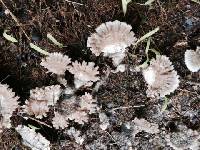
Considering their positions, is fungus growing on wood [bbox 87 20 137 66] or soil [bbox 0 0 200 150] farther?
soil [bbox 0 0 200 150]

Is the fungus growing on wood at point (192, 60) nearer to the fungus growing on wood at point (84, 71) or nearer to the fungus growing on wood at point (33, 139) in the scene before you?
the fungus growing on wood at point (84, 71)

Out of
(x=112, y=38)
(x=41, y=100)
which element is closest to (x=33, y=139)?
(x=41, y=100)

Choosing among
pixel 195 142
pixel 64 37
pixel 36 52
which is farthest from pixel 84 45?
pixel 195 142

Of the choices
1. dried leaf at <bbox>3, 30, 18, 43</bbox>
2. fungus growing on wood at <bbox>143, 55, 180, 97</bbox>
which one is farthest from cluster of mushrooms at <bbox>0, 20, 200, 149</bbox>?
dried leaf at <bbox>3, 30, 18, 43</bbox>

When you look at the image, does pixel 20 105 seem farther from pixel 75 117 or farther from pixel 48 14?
pixel 48 14

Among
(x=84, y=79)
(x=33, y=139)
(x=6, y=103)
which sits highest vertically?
(x=84, y=79)

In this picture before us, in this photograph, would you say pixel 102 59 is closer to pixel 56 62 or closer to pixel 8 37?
pixel 56 62

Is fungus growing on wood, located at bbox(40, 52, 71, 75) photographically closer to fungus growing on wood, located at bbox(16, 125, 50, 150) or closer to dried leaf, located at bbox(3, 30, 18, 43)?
dried leaf, located at bbox(3, 30, 18, 43)

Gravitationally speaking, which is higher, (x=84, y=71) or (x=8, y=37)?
(x=8, y=37)

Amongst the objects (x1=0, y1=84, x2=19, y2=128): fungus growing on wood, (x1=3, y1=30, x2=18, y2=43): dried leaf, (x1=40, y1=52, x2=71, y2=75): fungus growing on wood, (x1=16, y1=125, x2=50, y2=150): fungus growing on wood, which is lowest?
(x1=16, y1=125, x2=50, y2=150): fungus growing on wood

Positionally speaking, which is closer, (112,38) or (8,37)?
(112,38)
